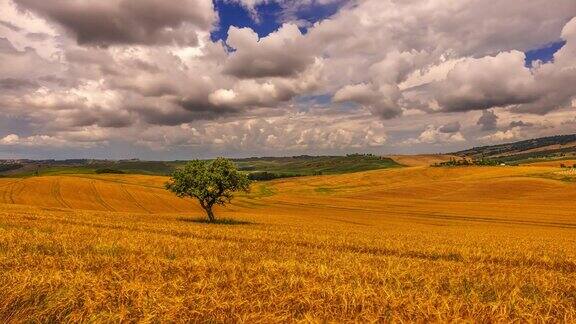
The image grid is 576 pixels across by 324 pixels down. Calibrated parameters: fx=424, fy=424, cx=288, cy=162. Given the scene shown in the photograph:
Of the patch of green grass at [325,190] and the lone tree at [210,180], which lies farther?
the patch of green grass at [325,190]

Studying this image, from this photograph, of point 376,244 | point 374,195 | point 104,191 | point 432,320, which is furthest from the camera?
point 374,195

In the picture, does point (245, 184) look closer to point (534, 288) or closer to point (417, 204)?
point (534, 288)

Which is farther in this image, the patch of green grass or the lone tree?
the patch of green grass

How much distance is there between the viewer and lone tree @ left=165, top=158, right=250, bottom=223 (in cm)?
4888

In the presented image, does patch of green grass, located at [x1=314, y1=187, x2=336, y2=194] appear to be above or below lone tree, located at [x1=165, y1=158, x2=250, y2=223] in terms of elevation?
below

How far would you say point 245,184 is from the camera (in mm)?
50344

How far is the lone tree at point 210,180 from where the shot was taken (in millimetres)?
48875

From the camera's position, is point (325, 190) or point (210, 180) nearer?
point (210, 180)

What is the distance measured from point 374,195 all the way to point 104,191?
7441cm

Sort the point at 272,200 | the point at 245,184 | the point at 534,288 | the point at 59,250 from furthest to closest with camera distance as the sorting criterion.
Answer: the point at 272,200 < the point at 245,184 < the point at 59,250 < the point at 534,288

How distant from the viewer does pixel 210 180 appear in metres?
48.8

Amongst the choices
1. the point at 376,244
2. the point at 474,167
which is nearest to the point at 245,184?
the point at 376,244

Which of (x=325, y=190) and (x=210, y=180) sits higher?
(x=210, y=180)

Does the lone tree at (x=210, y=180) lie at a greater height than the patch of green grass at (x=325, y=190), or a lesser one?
greater
